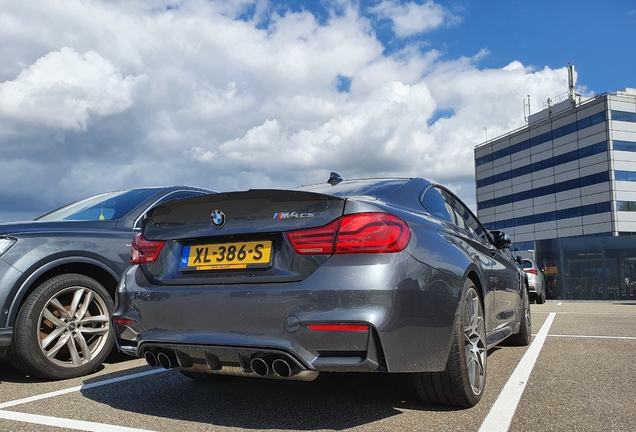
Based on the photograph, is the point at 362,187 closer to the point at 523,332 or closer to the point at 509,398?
the point at 509,398

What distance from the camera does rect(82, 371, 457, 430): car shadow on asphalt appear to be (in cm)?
305

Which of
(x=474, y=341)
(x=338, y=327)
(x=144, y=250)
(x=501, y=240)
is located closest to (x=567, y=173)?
(x=501, y=240)

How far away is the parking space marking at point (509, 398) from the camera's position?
2.91m

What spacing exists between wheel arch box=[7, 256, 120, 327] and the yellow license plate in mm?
1721

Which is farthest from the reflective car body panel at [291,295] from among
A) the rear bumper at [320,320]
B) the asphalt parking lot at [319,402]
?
the asphalt parking lot at [319,402]

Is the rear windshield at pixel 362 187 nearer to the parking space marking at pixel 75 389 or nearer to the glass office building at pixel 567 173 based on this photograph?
the parking space marking at pixel 75 389

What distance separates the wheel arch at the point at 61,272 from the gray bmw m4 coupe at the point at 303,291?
1274mm

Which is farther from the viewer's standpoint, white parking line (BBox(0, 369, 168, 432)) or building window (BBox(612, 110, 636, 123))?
building window (BBox(612, 110, 636, 123))

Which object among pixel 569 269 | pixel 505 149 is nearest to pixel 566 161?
pixel 505 149

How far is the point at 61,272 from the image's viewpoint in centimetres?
453

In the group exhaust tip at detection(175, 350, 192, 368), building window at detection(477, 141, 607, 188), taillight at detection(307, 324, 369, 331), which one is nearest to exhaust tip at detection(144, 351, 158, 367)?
exhaust tip at detection(175, 350, 192, 368)

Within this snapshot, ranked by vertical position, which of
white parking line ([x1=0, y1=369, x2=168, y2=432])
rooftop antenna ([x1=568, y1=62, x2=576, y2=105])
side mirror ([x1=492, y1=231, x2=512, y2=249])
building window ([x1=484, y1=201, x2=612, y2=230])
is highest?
rooftop antenna ([x1=568, y1=62, x2=576, y2=105])

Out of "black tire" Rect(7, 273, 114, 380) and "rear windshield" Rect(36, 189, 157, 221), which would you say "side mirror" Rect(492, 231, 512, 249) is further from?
"black tire" Rect(7, 273, 114, 380)

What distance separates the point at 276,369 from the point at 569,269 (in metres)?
33.5
